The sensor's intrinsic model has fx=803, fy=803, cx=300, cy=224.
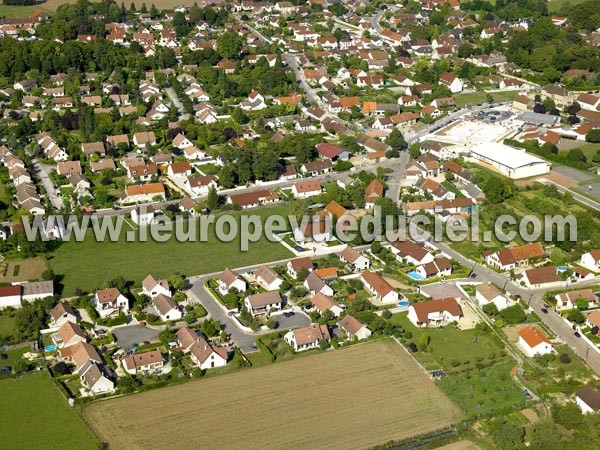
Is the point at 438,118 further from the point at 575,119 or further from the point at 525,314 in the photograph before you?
the point at 525,314

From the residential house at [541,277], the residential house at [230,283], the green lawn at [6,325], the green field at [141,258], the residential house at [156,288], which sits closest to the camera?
the green lawn at [6,325]

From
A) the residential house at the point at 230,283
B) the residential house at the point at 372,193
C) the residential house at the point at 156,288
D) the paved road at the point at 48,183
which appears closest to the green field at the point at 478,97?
the residential house at the point at 372,193

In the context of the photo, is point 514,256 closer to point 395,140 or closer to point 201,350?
point 201,350

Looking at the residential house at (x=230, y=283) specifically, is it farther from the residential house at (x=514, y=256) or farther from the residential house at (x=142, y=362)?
the residential house at (x=514, y=256)

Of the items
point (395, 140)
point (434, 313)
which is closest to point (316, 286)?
point (434, 313)

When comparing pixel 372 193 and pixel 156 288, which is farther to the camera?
pixel 372 193

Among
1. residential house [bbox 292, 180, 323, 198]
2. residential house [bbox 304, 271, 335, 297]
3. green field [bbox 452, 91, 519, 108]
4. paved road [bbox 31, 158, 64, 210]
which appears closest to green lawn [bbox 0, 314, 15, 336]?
paved road [bbox 31, 158, 64, 210]
